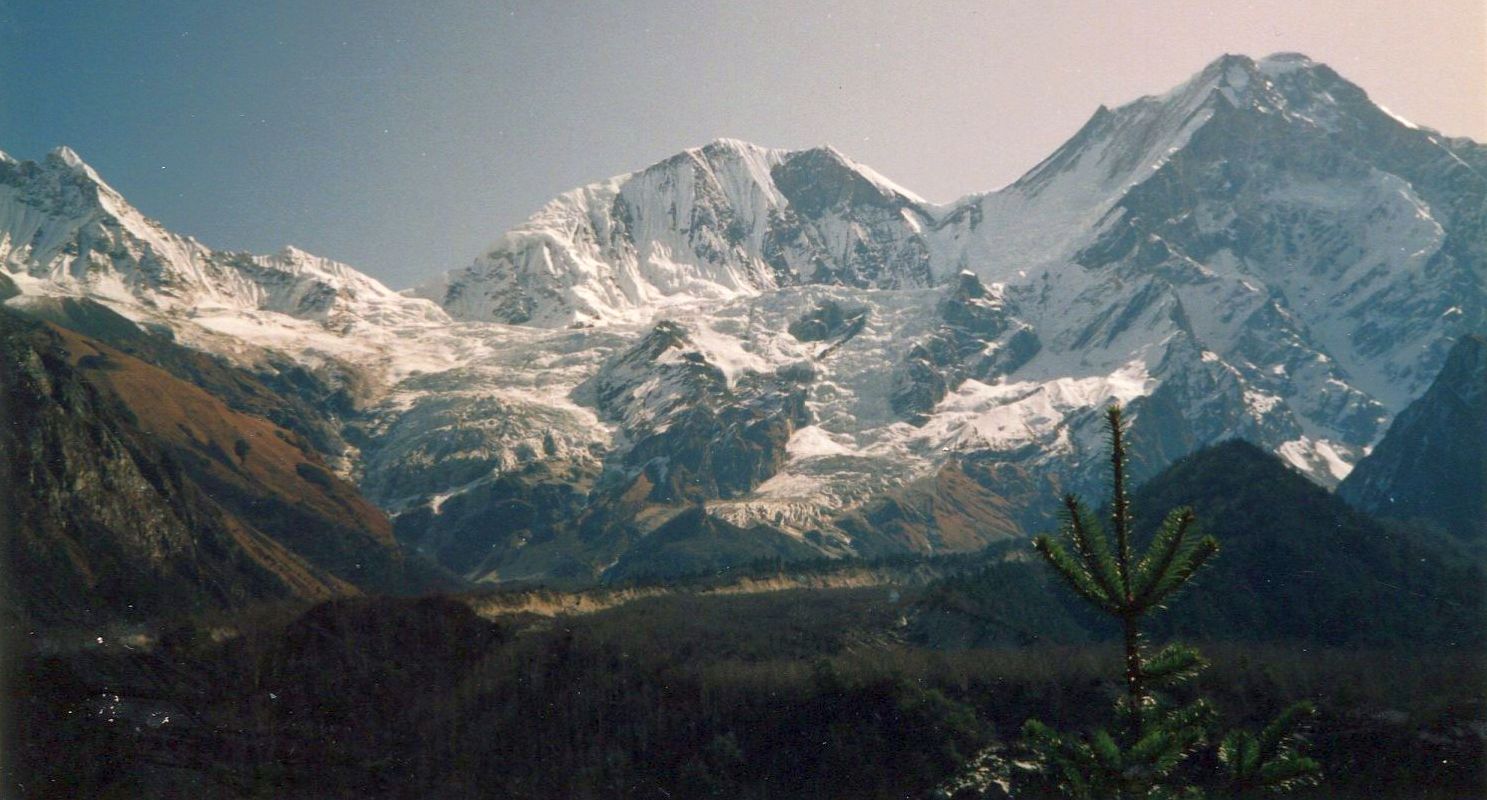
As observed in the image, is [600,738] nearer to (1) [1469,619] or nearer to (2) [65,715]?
(2) [65,715]

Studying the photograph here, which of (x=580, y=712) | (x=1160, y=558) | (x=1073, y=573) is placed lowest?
(x=1073, y=573)

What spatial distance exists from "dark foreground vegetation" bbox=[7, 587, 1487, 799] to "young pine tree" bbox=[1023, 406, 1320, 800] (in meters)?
60.2

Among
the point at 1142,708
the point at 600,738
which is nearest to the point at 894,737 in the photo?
the point at 600,738

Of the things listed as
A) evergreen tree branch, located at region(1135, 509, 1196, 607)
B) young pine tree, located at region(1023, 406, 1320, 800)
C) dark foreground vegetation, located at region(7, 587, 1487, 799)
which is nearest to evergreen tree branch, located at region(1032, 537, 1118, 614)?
young pine tree, located at region(1023, 406, 1320, 800)

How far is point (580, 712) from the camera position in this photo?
322 ft

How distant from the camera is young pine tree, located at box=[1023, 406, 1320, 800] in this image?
58.6ft

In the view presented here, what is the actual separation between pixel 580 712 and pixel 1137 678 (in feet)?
278

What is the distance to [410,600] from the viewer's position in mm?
116688

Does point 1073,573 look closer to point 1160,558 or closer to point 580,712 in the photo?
point 1160,558

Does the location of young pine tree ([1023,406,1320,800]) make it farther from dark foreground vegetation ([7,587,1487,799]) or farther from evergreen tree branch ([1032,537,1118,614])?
dark foreground vegetation ([7,587,1487,799])

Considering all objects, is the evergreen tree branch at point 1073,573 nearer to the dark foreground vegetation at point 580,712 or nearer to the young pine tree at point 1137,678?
the young pine tree at point 1137,678

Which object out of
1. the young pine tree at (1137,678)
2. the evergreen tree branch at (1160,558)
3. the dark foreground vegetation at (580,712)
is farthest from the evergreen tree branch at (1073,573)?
the dark foreground vegetation at (580,712)

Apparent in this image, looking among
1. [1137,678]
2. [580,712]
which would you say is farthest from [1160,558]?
[580,712]

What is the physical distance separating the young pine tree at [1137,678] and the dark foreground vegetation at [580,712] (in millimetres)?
60166
